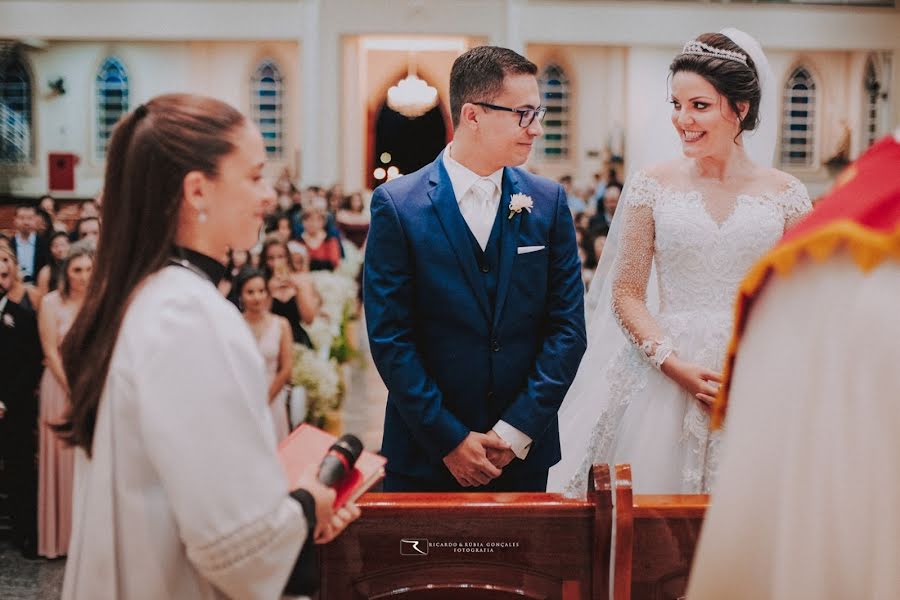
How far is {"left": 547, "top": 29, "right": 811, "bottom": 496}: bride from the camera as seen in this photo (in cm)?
309

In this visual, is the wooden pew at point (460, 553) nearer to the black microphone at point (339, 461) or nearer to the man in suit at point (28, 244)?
the black microphone at point (339, 461)

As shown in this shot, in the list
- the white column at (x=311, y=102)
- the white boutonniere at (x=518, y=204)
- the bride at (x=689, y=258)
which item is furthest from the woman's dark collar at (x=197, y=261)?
the white column at (x=311, y=102)

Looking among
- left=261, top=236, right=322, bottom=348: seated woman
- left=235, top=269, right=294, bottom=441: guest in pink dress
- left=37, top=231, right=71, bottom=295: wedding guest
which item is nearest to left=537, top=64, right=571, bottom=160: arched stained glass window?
left=37, top=231, right=71, bottom=295: wedding guest

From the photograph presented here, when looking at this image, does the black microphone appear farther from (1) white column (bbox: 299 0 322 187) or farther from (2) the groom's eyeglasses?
(1) white column (bbox: 299 0 322 187)

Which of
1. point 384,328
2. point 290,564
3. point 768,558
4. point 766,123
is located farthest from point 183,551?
point 766,123

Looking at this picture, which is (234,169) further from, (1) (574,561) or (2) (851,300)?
(1) (574,561)

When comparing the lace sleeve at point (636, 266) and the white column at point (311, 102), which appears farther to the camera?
the white column at point (311, 102)

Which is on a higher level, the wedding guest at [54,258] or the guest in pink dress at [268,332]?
the wedding guest at [54,258]

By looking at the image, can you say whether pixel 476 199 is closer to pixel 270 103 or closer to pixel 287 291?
pixel 287 291

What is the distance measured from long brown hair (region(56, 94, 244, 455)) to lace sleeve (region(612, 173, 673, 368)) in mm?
1685

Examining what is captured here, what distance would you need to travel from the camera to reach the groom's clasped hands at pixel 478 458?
111 inches

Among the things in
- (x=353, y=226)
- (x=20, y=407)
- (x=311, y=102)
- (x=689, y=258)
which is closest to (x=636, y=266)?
(x=689, y=258)

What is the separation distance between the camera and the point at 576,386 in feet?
11.7

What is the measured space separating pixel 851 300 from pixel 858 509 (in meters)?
0.24
